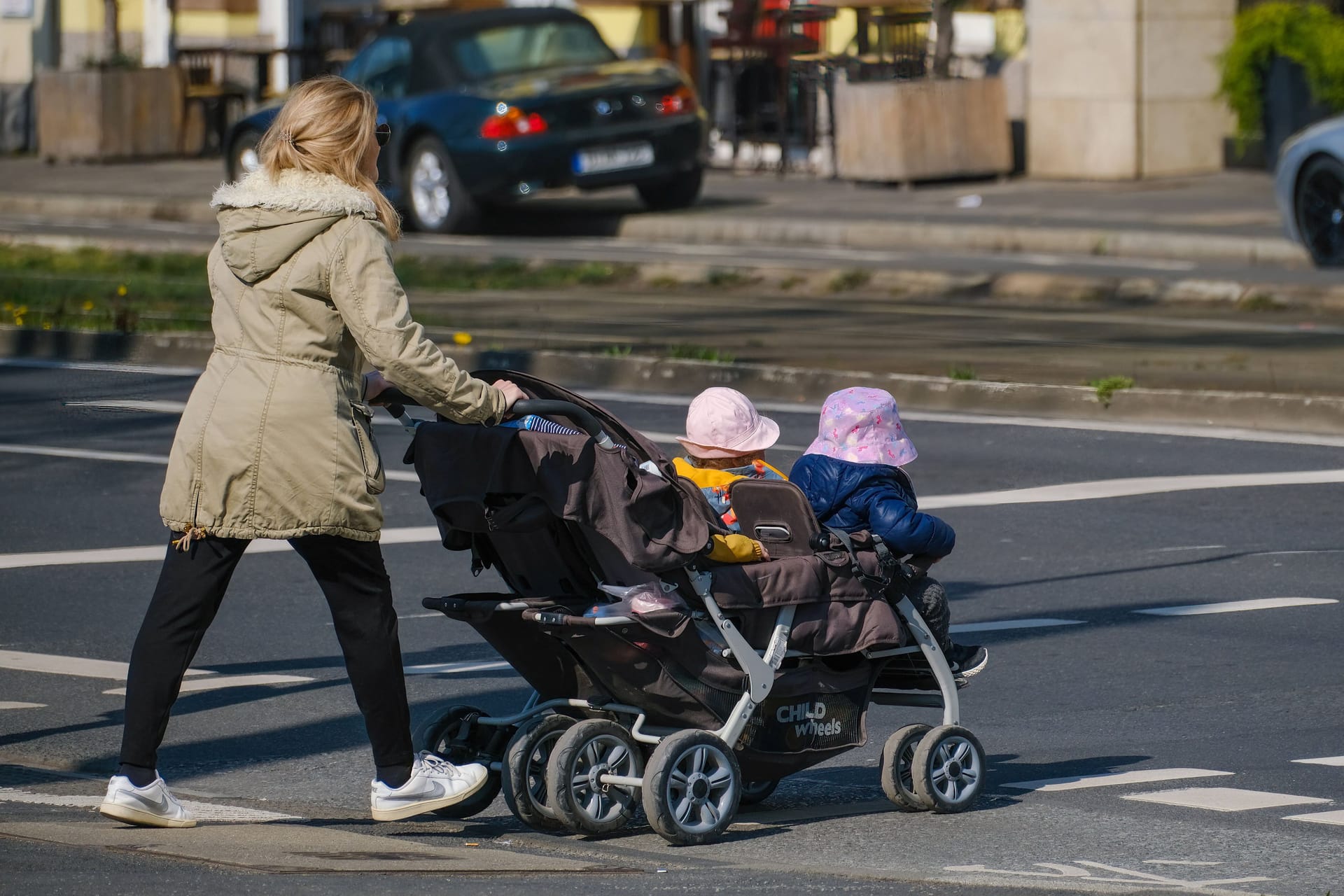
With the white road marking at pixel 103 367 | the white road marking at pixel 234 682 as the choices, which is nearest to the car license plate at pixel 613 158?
the white road marking at pixel 103 367

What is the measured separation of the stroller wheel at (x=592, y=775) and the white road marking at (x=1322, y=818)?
1.52 m

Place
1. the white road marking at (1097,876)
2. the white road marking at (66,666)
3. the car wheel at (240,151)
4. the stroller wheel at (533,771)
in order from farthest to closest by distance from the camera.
→ 1. the car wheel at (240,151)
2. the white road marking at (66,666)
3. the stroller wheel at (533,771)
4. the white road marking at (1097,876)

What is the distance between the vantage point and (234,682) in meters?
7.36

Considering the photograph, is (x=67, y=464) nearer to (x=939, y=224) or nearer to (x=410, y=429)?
(x=410, y=429)

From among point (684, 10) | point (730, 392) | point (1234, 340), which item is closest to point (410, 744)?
point (730, 392)

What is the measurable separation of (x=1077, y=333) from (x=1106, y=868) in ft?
32.9

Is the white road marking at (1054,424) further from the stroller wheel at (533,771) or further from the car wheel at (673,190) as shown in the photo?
the car wheel at (673,190)

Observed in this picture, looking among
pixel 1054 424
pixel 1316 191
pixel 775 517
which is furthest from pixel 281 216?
pixel 1316 191

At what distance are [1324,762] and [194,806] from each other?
2.83 metres

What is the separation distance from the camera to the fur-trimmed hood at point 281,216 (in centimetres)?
533

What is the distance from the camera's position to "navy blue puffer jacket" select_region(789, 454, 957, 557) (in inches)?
227

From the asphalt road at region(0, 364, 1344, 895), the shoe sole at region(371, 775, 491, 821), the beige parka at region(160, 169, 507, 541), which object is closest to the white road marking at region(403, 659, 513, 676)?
the asphalt road at region(0, 364, 1344, 895)

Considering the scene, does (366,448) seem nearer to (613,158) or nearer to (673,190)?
(613,158)

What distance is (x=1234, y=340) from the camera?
47.1 feet
